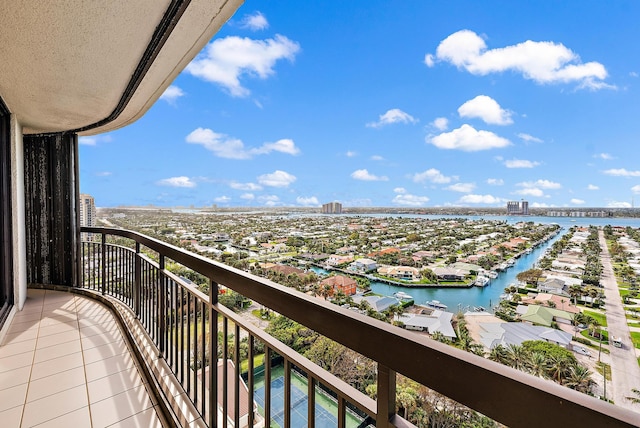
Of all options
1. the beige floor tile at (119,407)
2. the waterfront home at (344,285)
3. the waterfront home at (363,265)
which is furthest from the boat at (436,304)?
the beige floor tile at (119,407)

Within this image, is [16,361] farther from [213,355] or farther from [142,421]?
[213,355]

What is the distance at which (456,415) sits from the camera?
2.76 ft

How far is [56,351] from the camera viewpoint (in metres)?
2.68

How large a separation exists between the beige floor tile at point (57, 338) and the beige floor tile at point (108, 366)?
27.5 inches

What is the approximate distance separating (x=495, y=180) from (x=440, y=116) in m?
4.66

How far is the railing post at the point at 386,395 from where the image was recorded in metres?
0.65

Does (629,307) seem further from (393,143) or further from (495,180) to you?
(393,143)

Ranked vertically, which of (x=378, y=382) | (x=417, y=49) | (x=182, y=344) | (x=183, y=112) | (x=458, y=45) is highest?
(x=183, y=112)

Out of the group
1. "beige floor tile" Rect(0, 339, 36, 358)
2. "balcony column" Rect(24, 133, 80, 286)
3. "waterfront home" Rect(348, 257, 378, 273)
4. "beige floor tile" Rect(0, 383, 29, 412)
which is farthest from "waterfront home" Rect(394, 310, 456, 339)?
"balcony column" Rect(24, 133, 80, 286)

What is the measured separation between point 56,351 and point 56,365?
296mm

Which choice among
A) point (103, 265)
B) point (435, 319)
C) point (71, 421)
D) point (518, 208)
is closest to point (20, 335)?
point (103, 265)

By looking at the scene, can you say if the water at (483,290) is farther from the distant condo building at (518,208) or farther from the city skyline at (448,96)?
the distant condo building at (518,208)

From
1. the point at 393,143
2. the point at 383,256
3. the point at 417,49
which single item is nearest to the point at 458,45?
the point at 417,49

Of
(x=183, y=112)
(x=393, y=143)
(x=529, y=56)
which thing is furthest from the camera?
(x=183, y=112)
